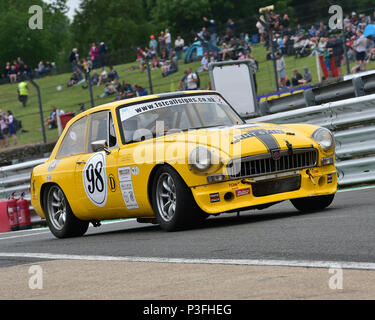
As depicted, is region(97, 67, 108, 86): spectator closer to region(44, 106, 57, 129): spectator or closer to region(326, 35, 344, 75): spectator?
region(44, 106, 57, 129): spectator

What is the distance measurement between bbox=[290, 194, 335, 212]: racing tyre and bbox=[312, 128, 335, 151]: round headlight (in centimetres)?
59

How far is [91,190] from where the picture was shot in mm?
9703

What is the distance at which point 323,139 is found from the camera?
8.82 meters

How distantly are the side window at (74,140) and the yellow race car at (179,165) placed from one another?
15mm

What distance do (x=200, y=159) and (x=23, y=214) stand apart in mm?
7953

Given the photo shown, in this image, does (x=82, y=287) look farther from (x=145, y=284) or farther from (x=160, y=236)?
(x=160, y=236)

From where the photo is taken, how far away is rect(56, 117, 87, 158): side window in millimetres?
10195

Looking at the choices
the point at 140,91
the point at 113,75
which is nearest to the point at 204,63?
the point at 140,91

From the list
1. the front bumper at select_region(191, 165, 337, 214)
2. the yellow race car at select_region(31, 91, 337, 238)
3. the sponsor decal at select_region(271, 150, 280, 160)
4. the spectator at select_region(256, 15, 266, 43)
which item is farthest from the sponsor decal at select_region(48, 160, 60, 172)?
the spectator at select_region(256, 15, 266, 43)

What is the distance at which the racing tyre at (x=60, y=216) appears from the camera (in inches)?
404

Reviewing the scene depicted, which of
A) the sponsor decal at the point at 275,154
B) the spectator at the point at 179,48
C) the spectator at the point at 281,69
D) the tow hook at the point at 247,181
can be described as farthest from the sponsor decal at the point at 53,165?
the spectator at the point at 179,48

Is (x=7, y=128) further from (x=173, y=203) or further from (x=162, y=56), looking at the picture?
(x=173, y=203)
